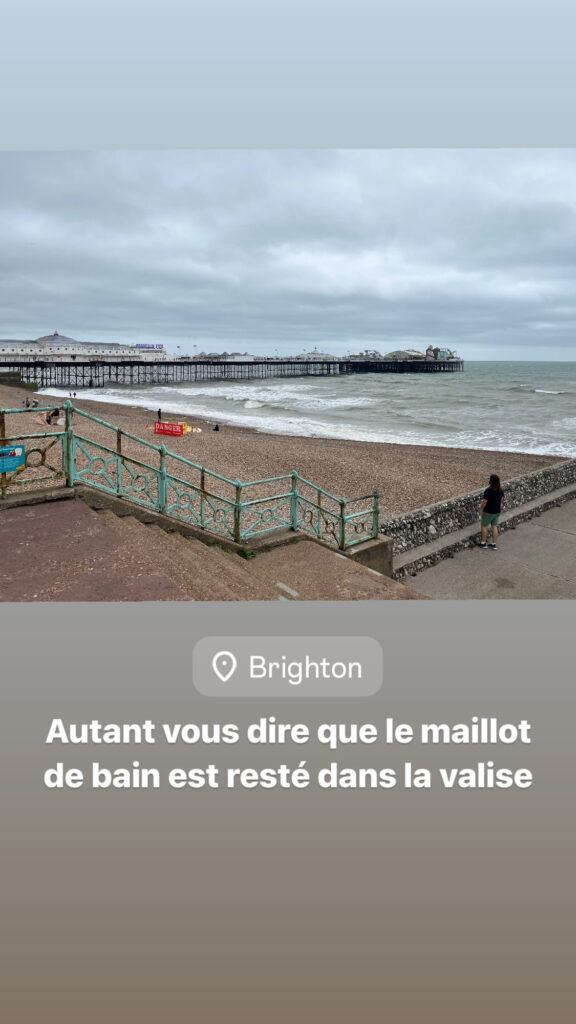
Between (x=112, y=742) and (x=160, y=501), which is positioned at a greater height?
(x=160, y=501)

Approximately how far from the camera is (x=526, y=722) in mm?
2527

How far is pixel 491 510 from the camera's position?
312 inches

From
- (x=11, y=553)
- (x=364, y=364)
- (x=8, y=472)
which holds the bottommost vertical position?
(x=11, y=553)

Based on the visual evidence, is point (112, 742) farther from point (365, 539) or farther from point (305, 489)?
point (305, 489)

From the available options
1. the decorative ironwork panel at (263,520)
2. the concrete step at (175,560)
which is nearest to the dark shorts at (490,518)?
the decorative ironwork panel at (263,520)

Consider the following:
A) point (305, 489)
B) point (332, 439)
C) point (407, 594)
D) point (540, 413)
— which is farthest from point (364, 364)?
point (407, 594)

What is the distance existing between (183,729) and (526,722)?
1.46 m

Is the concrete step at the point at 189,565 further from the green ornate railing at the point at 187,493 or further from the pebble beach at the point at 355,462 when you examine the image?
the pebble beach at the point at 355,462

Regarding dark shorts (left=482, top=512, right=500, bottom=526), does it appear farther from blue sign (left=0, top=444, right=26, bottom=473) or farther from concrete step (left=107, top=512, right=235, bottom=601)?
blue sign (left=0, top=444, right=26, bottom=473)

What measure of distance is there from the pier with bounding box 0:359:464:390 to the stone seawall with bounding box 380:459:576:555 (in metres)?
56.2

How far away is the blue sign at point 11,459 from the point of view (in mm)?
4848

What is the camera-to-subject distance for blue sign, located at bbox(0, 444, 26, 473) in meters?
4.85

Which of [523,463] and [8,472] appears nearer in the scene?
[8,472]

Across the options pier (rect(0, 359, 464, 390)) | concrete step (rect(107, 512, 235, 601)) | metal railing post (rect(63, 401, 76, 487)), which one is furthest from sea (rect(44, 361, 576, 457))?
pier (rect(0, 359, 464, 390))
